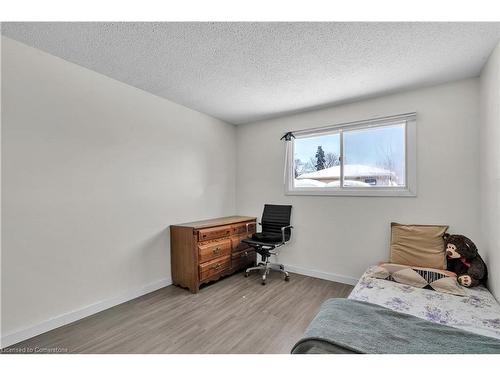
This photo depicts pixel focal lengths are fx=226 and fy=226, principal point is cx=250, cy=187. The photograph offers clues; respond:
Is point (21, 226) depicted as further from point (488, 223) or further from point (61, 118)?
point (488, 223)

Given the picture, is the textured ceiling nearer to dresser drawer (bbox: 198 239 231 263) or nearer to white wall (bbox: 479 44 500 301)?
white wall (bbox: 479 44 500 301)

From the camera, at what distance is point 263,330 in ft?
6.86

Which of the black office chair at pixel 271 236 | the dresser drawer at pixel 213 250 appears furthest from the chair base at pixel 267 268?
the dresser drawer at pixel 213 250

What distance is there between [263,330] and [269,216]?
1883 millimetres

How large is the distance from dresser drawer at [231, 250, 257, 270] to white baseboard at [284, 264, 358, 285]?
1.90 ft

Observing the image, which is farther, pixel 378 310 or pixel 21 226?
pixel 21 226

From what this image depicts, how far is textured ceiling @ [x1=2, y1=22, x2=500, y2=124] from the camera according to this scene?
1.77 m

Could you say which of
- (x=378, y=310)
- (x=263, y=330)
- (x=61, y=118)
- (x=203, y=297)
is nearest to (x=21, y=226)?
(x=61, y=118)

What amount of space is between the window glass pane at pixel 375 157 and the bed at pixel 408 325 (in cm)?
150

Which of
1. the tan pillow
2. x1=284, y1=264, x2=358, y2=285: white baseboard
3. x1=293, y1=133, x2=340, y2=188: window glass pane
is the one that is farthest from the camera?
x1=293, y1=133, x2=340, y2=188: window glass pane

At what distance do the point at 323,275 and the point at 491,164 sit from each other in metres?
2.30

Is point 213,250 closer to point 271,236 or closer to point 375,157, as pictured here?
point 271,236

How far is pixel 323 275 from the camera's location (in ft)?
11.1

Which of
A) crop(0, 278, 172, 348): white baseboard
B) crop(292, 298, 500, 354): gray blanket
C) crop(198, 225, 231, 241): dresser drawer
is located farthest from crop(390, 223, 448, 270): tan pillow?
crop(0, 278, 172, 348): white baseboard
